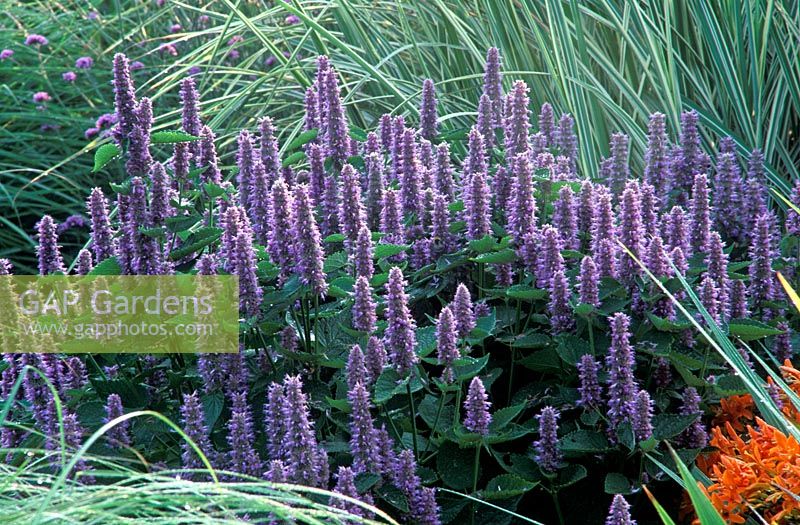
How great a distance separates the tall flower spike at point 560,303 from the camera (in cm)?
247

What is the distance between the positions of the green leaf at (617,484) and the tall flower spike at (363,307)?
63cm

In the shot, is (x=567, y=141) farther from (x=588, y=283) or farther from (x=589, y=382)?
(x=589, y=382)

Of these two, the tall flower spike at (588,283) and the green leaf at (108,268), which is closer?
the tall flower spike at (588,283)

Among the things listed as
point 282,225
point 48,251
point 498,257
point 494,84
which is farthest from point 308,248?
point 494,84

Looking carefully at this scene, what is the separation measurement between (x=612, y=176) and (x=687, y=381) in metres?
1.01

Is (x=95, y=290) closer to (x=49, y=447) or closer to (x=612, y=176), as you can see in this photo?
(x=49, y=447)

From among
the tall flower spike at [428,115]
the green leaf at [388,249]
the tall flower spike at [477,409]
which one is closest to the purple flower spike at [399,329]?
the tall flower spike at [477,409]

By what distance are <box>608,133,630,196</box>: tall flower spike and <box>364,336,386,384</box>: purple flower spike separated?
4.40 ft

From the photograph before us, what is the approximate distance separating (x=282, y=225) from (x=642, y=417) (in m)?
0.92

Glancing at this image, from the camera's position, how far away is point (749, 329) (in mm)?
2523

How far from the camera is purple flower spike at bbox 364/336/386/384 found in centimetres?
223

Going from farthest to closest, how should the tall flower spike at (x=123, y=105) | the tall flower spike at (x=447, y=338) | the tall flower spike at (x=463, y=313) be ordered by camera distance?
the tall flower spike at (x=123, y=105)
the tall flower spike at (x=463, y=313)
the tall flower spike at (x=447, y=338)

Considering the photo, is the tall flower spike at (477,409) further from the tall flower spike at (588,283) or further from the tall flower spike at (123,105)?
the tall flower spike at (123,105)


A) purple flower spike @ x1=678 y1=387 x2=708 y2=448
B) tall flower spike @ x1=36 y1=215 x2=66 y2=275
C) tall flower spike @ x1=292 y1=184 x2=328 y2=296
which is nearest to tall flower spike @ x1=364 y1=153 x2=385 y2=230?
tall flower spike @ x1=292 y1=184 x2=328 y2=296
